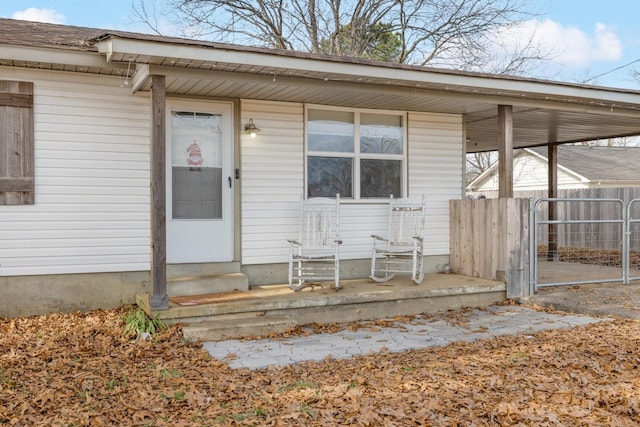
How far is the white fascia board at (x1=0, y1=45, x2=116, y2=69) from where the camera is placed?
506 cm

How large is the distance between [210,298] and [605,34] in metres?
34.1

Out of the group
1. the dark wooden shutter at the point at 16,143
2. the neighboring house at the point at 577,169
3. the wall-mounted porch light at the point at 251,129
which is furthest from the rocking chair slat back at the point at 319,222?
the neighboring house at the point at 577,169

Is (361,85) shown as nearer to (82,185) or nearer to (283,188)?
(283,188)

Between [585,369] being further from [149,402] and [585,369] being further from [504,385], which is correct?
[149,402]

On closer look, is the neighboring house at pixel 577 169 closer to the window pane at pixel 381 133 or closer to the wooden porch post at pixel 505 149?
the wooden porch post at pixel 505 149

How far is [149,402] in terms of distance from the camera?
130 inches

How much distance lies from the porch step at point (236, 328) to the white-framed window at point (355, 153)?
85.6 inches

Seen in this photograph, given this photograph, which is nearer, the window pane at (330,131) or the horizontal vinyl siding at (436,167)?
the window pane at (330,131)

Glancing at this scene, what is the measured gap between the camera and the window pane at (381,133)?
23.6 ft

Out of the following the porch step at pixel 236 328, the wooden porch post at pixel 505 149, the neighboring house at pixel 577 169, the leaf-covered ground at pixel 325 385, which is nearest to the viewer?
the leaf-covered ground at pixel 325 385

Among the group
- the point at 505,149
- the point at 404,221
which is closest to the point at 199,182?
the point at 404,221

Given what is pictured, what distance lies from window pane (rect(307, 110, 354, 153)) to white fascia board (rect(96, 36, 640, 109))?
1.31 meters

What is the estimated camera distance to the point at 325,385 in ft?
11.6

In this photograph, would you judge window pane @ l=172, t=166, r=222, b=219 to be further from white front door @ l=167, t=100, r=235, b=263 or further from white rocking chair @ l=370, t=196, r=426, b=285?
white rocking chair @ l=370, t=196, r=426, b=285
